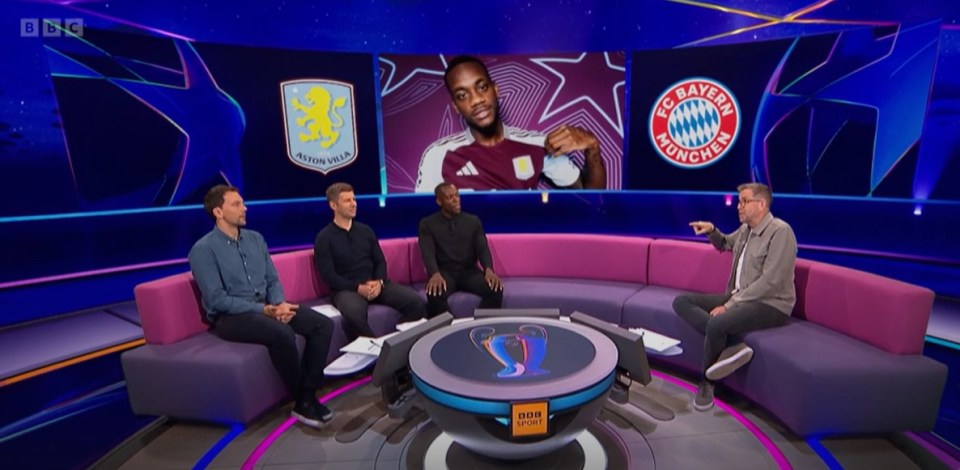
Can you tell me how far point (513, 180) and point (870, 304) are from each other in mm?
3280

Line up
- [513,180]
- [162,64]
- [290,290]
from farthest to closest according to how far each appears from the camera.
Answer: [513,180]
[162,64]
[290,290]

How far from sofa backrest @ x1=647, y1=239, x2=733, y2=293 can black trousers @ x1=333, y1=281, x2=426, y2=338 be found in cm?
190

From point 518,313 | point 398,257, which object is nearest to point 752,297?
point 518,313

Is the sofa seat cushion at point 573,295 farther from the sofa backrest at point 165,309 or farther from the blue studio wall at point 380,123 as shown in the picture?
the sofa backrest at point 165,309

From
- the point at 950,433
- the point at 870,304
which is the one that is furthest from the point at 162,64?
the point at 950,433

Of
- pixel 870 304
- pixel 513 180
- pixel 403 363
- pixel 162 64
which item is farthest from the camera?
pixel 513 180

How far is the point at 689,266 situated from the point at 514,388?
2.41 metres

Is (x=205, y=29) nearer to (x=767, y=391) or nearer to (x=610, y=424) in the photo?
(x=610, y=424)

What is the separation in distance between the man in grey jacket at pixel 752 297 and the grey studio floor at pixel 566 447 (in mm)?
293

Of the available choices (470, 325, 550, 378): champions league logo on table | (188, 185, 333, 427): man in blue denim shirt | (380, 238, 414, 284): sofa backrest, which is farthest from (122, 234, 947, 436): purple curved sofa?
(470, 325, 550, 378): champions league logo on table

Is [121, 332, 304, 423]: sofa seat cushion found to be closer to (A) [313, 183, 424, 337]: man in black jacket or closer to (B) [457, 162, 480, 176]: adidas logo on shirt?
(A) [313, 183, 424, 337]: man in black jacket

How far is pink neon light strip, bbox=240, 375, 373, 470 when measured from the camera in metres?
2.44

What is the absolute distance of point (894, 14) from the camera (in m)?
3.87

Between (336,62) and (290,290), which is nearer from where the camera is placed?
(290,290)
